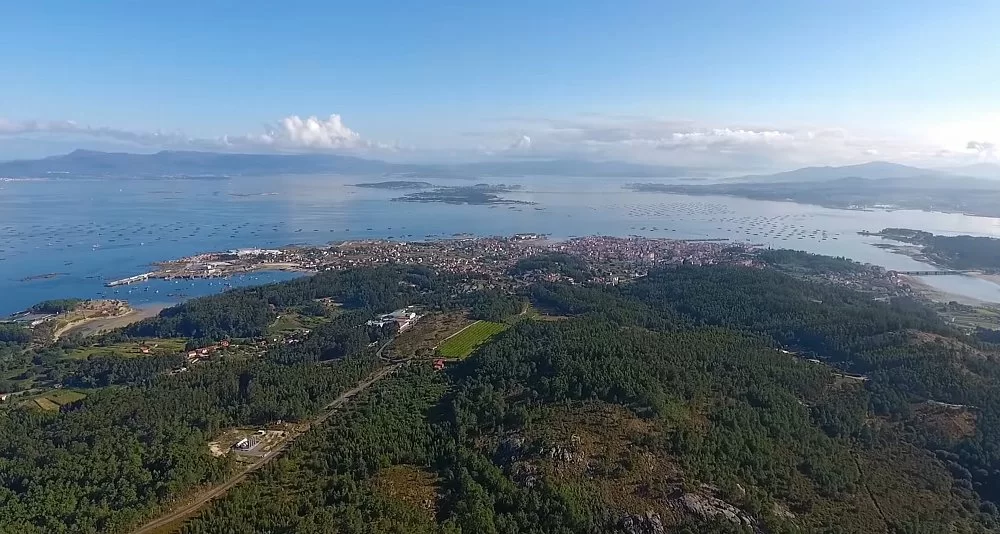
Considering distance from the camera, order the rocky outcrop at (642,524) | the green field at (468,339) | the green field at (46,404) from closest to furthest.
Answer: the rocky outcrop at (642,524) < the green field at (46,404) < the green field at (468,339)

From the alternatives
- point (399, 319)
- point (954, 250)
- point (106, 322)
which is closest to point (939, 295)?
point (954, 250)

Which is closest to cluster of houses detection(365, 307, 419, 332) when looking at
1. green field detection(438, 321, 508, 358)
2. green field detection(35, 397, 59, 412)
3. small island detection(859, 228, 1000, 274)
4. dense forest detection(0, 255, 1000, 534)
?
dense forest detection(0, 255, 1000, 534)

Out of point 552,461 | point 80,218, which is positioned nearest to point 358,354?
point 552,461

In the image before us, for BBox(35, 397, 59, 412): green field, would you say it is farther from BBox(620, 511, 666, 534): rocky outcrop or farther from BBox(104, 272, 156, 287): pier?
BBox(104, 272, 156, 287): pier

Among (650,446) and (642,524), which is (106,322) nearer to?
(650,446)

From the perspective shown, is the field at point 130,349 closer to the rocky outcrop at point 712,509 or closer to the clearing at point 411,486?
the clearing at point 411,486

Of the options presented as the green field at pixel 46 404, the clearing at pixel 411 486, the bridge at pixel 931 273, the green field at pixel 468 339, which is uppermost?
the bridge at pixel 931 273

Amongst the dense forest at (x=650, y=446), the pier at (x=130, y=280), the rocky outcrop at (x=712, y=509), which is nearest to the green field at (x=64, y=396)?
the dense forest at (x=650, y=446)

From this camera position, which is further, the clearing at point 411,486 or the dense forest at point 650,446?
the clearing at point 411,486
